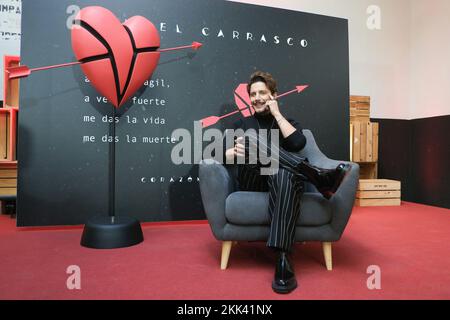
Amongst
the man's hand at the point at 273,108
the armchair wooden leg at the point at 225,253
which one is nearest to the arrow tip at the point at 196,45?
the man's hand at the point at 273,108

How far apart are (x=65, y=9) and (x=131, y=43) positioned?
84cm

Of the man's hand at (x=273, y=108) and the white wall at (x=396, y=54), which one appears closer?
the man's hand at (x=273, y=108)

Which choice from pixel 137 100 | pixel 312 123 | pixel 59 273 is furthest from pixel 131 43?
pixel 312 123

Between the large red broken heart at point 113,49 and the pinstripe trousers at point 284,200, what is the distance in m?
1.14

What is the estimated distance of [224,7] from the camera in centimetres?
288

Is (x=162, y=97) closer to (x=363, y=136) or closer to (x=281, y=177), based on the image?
(x=281, y=177)

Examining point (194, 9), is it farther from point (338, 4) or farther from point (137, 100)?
point (338, 4)

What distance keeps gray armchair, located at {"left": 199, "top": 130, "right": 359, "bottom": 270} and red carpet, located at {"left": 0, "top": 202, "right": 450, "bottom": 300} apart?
202 millimetres

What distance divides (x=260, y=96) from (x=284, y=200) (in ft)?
2.31

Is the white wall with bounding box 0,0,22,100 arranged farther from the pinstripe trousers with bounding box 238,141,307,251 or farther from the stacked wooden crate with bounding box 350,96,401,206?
the stacked wooden crate with bounding box 350,96,401,206

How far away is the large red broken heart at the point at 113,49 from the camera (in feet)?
6.70

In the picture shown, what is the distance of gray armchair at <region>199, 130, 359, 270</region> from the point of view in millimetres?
1665

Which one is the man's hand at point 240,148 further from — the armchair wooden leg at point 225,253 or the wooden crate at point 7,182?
the wooden crate at point 7,182
